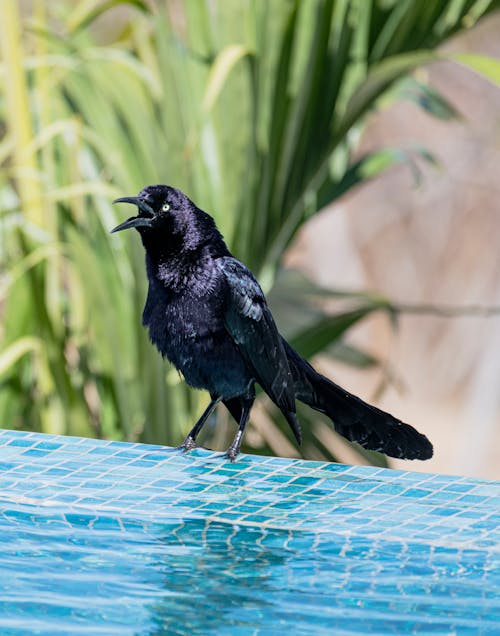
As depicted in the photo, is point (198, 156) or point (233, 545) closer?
point (233, 545)

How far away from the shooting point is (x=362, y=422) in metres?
2.05

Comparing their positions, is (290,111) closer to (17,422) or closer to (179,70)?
(179,70)

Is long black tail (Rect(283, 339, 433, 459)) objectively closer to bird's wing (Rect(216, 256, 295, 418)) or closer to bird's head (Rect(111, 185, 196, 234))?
bird's wing (Rect(216, 256, 295, 418))

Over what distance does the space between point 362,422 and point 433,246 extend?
242 inches

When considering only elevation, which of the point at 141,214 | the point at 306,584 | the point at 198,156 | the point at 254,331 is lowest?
the point at 306,584

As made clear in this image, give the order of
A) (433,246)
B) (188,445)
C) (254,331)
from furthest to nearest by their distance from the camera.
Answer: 1. (433,246)
2. (188,445)
3. (254,331)

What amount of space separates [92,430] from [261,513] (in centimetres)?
108

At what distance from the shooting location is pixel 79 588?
1.48 metres

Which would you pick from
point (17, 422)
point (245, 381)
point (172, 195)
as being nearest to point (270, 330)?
point (245, 381)

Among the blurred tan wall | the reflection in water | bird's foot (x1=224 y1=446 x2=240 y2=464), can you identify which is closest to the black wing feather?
bird's foot (x1=224 y1=446 x2=240 y2=464)

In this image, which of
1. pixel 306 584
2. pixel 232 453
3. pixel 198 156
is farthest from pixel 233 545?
pixel 198 156

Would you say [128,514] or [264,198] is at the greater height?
[264,198]

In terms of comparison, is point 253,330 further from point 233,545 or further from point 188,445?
point 233,545

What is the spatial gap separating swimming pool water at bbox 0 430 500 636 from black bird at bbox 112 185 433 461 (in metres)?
0.10
